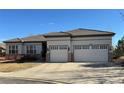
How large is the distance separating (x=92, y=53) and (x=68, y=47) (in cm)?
323

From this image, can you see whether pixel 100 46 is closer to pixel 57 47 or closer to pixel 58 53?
pixel 58 53

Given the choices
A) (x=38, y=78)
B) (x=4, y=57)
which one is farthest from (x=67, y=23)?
(x=4, y=57)

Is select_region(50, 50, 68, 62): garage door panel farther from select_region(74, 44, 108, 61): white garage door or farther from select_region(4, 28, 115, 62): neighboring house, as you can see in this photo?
select_region(74, 44, 108, 61): white garage door

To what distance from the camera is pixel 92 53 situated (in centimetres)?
2705

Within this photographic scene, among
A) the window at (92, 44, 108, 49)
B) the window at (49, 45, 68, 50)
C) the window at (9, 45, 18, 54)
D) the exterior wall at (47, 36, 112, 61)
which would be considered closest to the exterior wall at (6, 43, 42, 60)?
the window at (9, 45, 18, 54)

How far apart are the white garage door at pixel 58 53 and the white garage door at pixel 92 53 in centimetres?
119

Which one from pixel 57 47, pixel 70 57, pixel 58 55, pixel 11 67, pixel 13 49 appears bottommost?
pixel 11 67

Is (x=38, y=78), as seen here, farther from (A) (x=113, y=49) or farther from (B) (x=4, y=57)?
(A) (x=113, y=49)

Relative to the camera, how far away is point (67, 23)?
16.3 meters

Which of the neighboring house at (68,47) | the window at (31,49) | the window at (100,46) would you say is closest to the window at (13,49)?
the neighboring house at (68,47)

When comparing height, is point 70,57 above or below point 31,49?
below

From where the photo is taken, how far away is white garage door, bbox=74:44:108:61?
2686cm

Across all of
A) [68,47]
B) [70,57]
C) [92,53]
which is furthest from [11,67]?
[68,47]
